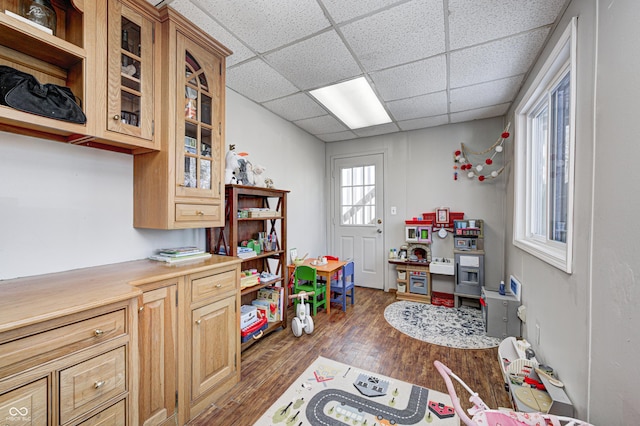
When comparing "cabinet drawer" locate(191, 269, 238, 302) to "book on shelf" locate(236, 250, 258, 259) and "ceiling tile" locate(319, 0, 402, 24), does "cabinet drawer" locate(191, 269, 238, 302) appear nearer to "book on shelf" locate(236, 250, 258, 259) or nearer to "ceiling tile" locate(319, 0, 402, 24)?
"book on shelf" locate(236, 250, 258, 259)

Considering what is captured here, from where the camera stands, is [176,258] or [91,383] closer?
[91,383]

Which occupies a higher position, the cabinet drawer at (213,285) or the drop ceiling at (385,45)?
the drop ceiling at (385,45)

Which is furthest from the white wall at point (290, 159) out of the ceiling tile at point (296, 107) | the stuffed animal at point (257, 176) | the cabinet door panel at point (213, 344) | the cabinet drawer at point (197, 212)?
the cabinet door panel at point (213, 344)

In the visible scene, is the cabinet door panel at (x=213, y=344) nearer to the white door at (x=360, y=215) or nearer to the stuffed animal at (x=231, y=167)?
the stuffed animal at (x=231, y=167)

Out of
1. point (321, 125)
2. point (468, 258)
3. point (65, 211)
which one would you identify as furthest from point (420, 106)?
point (65, 211)

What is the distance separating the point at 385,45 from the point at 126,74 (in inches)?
71.6

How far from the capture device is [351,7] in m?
1.66

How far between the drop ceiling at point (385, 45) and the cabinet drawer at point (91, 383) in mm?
2059

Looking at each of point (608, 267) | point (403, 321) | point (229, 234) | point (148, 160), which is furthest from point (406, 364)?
point (148, 160)

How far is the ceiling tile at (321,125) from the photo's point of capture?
3.63 metres

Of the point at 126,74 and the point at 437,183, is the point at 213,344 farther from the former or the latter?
the point at 437,183

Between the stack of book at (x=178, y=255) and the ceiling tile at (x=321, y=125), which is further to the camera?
the ceiling tile at (x=321, y=125)

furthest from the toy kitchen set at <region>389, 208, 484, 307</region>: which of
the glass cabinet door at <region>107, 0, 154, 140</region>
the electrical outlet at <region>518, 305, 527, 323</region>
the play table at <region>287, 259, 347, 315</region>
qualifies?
the glass cabinet door at <region>107, 0, 154, 140</region>

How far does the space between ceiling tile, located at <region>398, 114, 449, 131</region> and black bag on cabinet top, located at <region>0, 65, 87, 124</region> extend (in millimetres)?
3557
